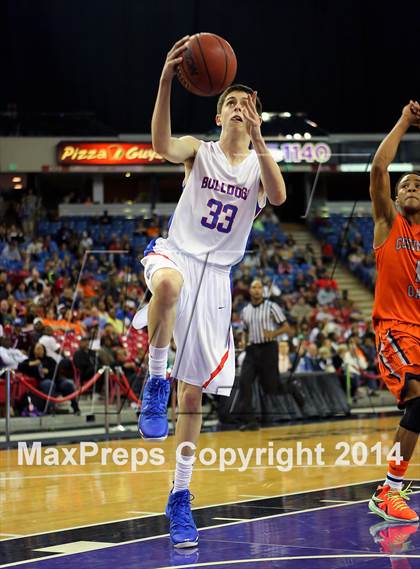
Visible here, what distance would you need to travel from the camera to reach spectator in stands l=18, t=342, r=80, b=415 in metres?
13.3

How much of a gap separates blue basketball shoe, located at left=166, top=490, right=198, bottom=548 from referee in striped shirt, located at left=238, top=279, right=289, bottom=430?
25.2 ft

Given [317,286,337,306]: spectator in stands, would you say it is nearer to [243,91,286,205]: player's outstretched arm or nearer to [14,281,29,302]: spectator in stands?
[14,281,29,302]: spectator in stands

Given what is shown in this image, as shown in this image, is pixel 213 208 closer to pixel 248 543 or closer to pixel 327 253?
pixel 248 543

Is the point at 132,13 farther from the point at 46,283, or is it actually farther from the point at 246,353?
the point at 246,353

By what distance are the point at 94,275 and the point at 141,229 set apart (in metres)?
2.52

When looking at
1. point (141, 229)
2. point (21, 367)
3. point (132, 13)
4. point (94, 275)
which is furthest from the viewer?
point (132, 13)

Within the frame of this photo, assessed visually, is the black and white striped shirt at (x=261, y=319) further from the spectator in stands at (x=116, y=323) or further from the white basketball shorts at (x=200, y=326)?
the white basketball shorts at (x=200, y=326)

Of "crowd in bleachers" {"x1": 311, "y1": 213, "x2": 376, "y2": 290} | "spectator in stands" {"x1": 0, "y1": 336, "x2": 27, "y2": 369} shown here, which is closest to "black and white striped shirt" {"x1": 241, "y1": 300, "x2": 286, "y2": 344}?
"spectator in stands" {"x1": 0, "y1": 336, "x2": 27, "y2": 369}

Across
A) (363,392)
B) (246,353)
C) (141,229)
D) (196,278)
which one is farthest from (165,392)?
(363,392)

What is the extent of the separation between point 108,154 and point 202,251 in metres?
22.4

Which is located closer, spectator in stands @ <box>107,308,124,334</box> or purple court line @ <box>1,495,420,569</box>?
purple court line @ <box>1,495,420,569</box>

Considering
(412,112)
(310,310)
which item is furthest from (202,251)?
(310,310)

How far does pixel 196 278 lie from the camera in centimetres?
569

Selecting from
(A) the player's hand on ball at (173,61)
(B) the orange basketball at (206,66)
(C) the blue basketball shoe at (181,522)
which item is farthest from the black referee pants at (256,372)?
(A) the player's hand on ball at (173,61)
